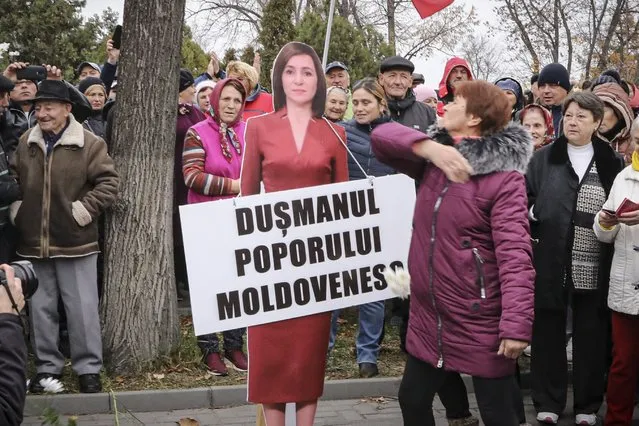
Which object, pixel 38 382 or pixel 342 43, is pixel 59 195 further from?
pixel 342 43

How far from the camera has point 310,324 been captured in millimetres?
4273

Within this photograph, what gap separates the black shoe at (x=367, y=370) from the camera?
6379 millimetres

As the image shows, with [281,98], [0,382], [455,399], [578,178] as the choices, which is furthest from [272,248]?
[578,178]

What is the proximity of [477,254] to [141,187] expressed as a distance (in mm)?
3179

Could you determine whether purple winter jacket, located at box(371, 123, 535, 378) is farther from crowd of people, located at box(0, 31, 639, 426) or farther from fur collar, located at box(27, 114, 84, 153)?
fur collar, located at box(27, 114, 84, 153)

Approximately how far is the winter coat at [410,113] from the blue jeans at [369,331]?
1593mm

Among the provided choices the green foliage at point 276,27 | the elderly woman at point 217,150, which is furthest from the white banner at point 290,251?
the green foliage at point 276,27

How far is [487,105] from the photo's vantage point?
3.94m

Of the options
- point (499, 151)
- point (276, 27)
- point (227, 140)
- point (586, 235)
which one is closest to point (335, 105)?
point (227, 140)

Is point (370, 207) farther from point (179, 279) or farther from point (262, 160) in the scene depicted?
point (179, 279)

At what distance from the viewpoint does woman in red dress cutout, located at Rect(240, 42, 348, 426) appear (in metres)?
4.20

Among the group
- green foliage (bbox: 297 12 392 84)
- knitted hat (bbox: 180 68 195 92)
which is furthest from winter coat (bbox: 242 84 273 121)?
green foliage (bbox: 297 12 392 84)

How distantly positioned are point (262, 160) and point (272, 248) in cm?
47

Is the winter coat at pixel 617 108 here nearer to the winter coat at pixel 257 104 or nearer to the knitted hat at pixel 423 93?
the winter coat at pixel 257 104
